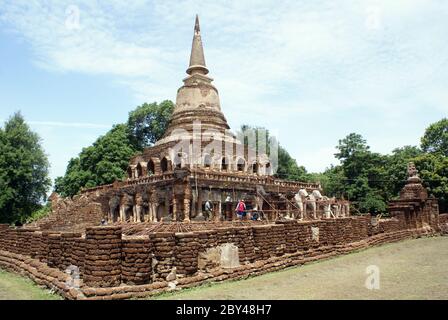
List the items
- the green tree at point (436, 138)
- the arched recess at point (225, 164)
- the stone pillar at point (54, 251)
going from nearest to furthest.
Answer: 1. the stone pillar at point (54, 251)
2. the arched recess at point (225, 164)
3. the green tree at point (436, 138)

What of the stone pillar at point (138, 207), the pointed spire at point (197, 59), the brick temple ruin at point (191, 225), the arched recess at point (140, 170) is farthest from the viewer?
the pointed spire at point (197, 59)

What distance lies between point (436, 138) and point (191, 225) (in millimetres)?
38754

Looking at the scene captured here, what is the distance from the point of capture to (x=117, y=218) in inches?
995

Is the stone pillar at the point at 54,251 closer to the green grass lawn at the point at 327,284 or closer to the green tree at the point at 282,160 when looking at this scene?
the green grass lawn at the point at 327,284

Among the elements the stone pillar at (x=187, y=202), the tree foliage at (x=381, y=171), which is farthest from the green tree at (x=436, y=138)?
the stone pillar at (x=187, y=202)

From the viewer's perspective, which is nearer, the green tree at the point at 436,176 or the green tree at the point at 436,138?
the green tree at the point at 436,176

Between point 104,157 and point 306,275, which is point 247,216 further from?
point 104,157

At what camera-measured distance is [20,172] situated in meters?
30.4

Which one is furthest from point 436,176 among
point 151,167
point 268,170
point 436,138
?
point 151,167

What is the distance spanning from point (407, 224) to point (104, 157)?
85.2ft

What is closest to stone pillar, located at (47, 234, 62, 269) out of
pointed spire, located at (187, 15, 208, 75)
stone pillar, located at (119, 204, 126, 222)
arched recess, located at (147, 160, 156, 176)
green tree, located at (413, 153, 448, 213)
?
stone pillar, located at (119, 204, 126, 222)

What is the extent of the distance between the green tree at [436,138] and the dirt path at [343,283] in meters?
34.7

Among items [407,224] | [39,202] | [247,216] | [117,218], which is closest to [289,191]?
[247,216]

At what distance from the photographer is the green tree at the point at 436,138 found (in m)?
42.8
